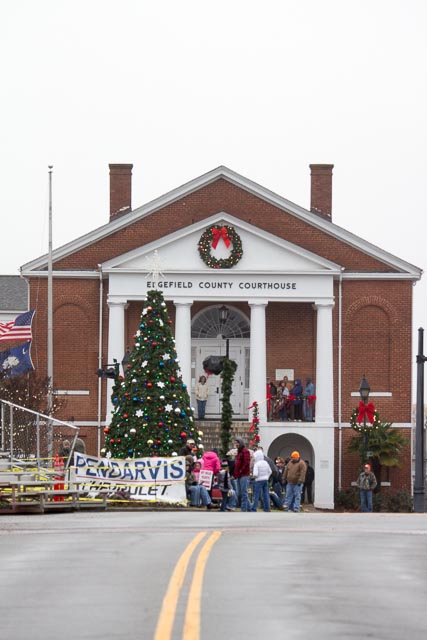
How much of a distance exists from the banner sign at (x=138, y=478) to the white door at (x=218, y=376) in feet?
60.0

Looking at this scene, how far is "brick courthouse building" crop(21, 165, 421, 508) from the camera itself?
5275 centimetres

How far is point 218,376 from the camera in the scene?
54625mm

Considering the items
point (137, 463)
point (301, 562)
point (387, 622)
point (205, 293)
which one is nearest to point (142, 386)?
point (137, 463)

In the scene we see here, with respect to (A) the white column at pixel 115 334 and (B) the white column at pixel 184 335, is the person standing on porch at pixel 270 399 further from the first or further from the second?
(A) the white column at pixel 115 334

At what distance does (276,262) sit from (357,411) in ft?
19.5

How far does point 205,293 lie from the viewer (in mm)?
52938

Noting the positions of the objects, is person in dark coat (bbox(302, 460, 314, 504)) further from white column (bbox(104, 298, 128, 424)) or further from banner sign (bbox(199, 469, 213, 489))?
banner sign (bbox(199, 469, 213, 489))

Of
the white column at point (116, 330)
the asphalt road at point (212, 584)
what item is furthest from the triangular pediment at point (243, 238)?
the asphalt road at point (212, 584)

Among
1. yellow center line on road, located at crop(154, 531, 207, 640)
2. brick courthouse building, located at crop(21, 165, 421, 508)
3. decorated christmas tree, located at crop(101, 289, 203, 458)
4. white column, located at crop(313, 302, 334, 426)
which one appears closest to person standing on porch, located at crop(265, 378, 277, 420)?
brick courthouse building, located at crop(21, 165, 421, 508)

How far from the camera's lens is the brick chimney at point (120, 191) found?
57250 millimetres

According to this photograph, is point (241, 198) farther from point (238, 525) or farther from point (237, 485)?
point (238, 525)

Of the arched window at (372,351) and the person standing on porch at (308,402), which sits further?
the arched window at (372,351)

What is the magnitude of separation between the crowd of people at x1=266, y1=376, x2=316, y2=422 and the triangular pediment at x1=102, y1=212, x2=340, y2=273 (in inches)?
157

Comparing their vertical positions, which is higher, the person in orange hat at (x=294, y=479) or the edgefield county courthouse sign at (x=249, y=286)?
the edgefield county courthouse sign at (x=249, y=286)
